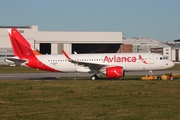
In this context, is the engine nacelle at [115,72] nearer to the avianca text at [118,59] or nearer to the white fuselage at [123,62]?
the white fuselage at [123,62]

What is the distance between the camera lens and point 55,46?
111 meters

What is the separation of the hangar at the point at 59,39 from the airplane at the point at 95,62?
2402 inches

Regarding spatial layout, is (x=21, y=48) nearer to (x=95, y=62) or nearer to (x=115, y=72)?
(x=95, y=62)

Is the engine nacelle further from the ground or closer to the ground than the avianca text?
closer to the ground

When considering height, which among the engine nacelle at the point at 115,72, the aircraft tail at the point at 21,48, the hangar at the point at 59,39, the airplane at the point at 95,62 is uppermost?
the hangar at the point at 59,39

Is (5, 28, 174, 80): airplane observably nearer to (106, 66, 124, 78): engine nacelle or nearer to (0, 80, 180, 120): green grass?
(106, 66, 124, 78): engine nacelle

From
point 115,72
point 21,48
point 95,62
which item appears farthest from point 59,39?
point 115,72

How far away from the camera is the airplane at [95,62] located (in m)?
43.1

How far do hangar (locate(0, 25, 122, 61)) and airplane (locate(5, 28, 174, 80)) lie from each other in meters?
61.0

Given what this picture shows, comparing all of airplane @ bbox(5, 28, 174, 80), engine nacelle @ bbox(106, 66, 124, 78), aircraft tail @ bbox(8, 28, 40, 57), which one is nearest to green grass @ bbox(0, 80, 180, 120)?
engine nacelle @ bbox(106, 66, 124, 78)

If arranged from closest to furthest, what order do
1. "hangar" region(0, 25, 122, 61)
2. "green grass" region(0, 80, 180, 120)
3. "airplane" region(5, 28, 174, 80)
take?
"green grass" region(0, 80, 180, 120), "airplane" region(5, 28, 174, 80), "hangar" region(0, 25, 122, 61)

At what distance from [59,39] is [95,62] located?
67421 mm

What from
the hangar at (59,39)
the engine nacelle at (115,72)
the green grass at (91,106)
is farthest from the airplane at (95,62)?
the hangar at (59,39)

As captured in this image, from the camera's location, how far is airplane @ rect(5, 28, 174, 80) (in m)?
Result: 43.1
